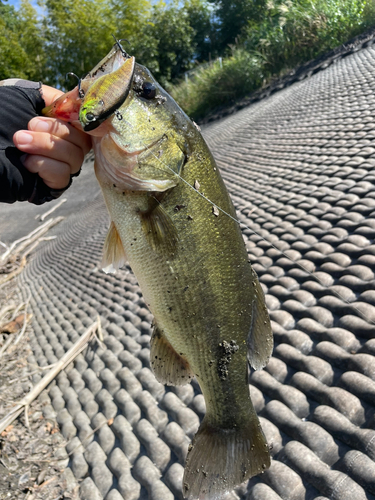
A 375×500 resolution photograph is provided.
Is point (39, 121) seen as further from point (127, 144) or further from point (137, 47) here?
point (137, 47)

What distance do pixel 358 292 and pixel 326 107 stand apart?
15.6ft

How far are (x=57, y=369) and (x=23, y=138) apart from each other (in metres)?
3.10

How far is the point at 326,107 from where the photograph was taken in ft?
20.8

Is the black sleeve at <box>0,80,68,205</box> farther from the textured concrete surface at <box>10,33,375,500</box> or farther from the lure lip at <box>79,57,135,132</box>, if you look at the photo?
the textured concrete surface at <box>10,33,375,500</box>

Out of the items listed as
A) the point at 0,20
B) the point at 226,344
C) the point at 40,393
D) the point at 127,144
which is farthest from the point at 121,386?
the point at 0,20

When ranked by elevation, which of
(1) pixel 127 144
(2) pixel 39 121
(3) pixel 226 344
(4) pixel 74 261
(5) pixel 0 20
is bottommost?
(4) pixel 74 261

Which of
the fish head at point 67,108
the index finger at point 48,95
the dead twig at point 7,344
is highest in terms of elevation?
the index finger at point 48,95

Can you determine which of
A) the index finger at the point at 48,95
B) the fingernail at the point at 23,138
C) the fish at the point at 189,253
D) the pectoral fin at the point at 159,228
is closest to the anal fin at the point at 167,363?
the fish at the point at 189,253

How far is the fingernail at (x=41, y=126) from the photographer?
3.70 feet

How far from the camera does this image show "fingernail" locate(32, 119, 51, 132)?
113cm

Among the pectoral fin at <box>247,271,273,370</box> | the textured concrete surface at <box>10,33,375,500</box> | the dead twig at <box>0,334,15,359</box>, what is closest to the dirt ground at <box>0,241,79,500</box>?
the dead twig at <box>0,334,15,359</box>

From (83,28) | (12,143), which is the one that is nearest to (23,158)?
(12,143)

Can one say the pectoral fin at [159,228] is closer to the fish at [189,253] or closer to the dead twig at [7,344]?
the fish at [189,253]

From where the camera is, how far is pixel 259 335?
50.4 inches
